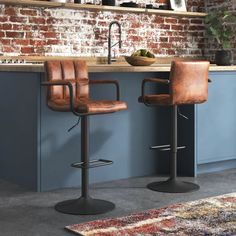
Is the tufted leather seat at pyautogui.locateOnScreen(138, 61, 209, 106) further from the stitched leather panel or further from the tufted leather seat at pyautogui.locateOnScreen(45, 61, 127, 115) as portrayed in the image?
the stitched leather panel

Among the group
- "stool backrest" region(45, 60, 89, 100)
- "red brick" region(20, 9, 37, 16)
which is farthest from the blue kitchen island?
"red brick" region(20, 9, 37, 16)

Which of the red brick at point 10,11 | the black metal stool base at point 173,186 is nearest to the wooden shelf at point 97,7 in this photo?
the red brick at point 10,11

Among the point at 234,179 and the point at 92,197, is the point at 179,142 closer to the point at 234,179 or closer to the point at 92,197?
the point at 234,179

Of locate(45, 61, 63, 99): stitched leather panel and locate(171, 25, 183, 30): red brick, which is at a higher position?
locate(171, 25, 183, 30): red brick

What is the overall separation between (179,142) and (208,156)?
11.4 inches

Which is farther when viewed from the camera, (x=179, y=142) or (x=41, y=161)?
(x=179, y=142)

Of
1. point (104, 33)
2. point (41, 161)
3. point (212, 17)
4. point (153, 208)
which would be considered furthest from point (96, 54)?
point (153, 208)

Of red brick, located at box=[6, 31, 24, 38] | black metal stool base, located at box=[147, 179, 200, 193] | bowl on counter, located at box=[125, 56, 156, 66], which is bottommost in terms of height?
black metal stool base, located at box=[147, 179, 200, 193]

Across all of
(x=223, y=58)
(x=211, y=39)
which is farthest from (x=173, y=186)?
(x=211, y=39)

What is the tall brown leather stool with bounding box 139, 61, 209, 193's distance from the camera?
3.96m

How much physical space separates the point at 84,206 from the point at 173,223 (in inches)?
26.8

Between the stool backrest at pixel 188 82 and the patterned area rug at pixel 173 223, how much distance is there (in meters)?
0.86

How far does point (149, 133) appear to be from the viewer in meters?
4.69

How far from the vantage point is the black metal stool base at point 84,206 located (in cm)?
351
